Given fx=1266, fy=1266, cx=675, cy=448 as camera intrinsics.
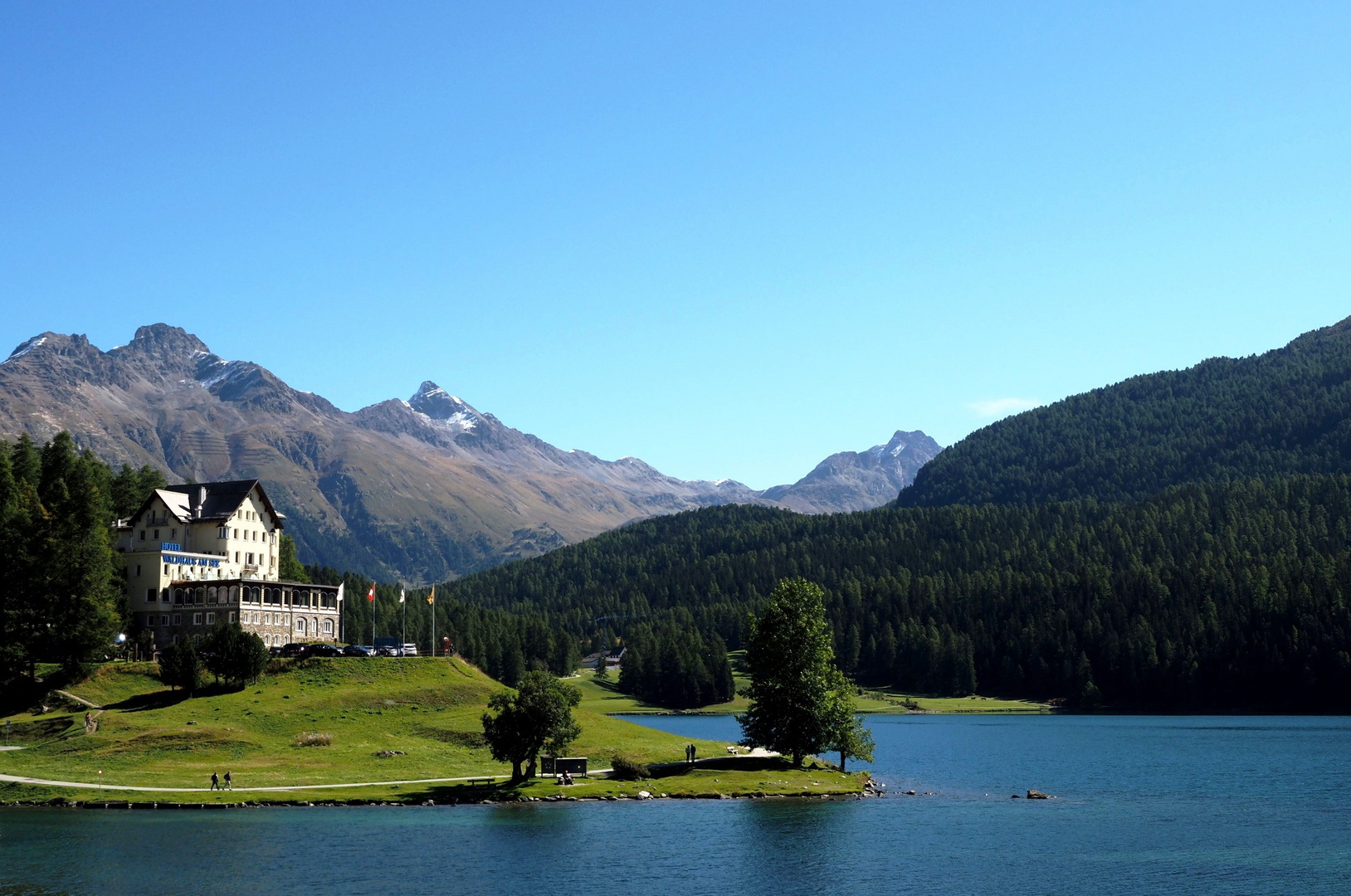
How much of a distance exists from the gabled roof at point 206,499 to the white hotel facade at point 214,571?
0.11 m

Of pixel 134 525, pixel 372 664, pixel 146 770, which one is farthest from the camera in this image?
pixel 134 525

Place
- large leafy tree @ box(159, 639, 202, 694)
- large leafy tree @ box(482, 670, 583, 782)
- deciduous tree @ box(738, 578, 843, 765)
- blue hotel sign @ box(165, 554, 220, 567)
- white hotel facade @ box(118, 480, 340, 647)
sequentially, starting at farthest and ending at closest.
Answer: blue hotel sign @ box(165, 554, 220, 567) → white hotel facade @ box(118, 480, 340, 647) → large leafy tree @ box(159, 639, 202, 694) → deciduous tree @ box(738, 578, 843, 765) → large leafy tree @ box(482, 670, 583, 782)

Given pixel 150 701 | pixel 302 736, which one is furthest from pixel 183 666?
pixel 302 736

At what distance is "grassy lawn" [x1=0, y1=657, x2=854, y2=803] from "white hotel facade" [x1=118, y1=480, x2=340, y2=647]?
13.1 m

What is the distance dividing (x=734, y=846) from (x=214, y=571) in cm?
9575

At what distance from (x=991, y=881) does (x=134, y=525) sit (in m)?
118

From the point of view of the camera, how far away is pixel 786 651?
373ft

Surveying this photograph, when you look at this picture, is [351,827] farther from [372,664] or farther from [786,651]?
[372,664]

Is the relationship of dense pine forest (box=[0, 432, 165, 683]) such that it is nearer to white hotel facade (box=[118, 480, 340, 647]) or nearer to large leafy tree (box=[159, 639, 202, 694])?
white hotel facade (box=[118, 480, 340, 647])

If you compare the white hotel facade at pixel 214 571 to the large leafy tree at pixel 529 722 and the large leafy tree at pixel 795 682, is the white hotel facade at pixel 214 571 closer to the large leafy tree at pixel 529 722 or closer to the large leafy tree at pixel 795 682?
the large leafy tree at pixel 529 722

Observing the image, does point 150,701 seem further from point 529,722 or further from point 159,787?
point 529,722

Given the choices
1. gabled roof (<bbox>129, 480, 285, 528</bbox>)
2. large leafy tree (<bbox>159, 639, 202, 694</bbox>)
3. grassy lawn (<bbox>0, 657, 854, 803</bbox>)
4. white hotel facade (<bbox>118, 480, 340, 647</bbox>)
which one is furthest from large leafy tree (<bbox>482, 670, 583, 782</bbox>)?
gabled roof (<bbox>129, 480, 285, 528</bbox>)

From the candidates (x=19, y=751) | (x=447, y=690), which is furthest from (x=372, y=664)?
(x=19, y=751)

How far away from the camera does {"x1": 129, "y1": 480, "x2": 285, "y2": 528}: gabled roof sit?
154 m
